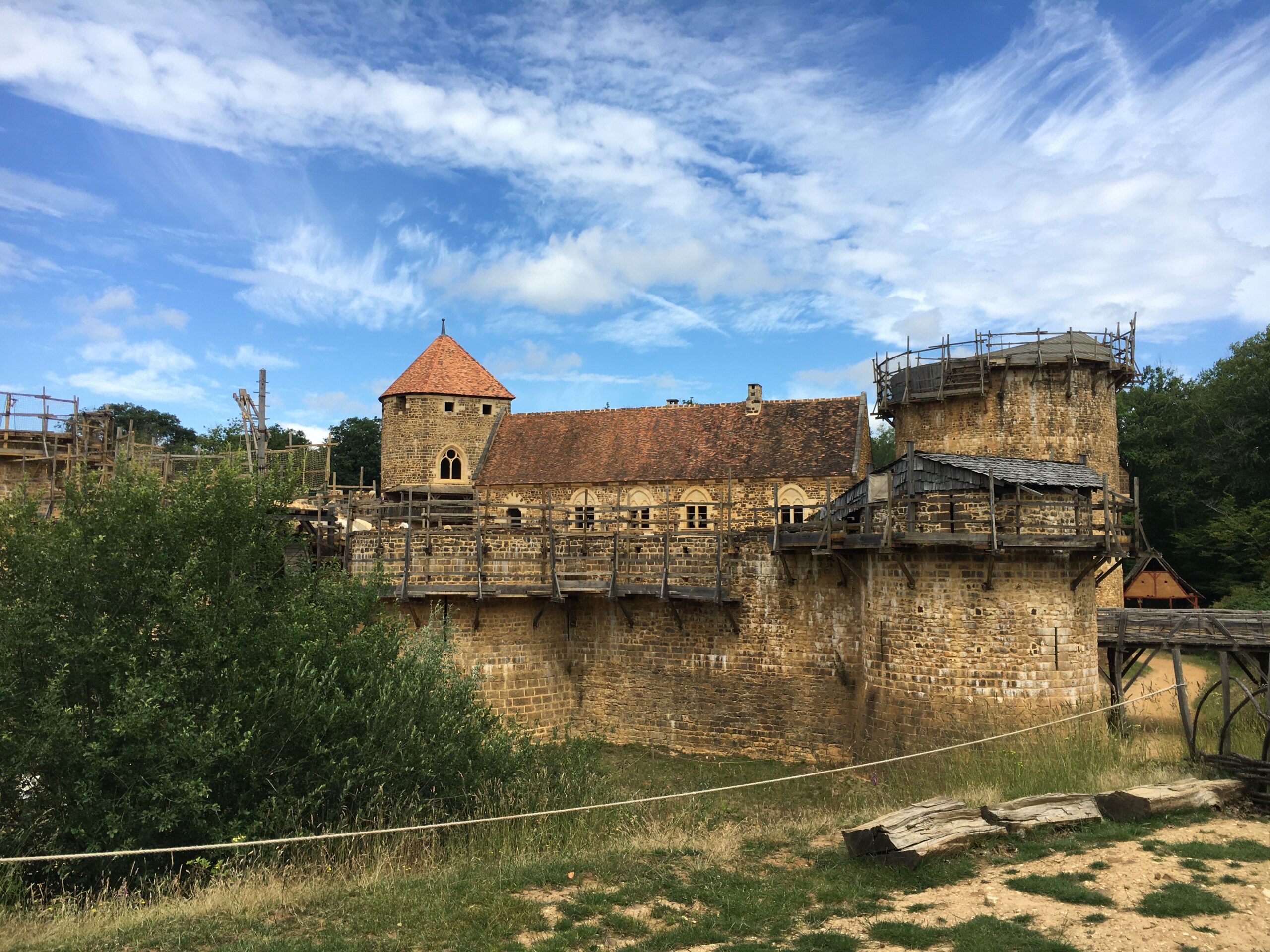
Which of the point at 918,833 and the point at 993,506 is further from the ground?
the point at 993,506

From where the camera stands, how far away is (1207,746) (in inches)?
520

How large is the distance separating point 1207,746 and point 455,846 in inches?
442

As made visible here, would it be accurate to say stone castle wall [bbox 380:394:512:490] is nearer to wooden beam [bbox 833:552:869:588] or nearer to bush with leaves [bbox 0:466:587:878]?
wooden beam [bbox 833:552:869:588]

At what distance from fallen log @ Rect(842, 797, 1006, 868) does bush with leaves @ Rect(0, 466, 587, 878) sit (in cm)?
470

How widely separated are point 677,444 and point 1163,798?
2131cm

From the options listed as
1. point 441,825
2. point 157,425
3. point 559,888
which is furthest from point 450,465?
point 157,425

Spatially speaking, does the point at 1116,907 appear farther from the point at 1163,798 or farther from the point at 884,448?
the point at 884,448

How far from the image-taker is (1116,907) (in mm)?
7461

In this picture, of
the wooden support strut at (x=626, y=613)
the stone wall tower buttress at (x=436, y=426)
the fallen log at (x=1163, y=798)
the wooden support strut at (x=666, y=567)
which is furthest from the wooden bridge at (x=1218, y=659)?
the stone wall tower buttress at (x=436, y=426)

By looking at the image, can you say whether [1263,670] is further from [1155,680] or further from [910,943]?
[910,943]

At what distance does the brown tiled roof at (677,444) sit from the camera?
91.9ft

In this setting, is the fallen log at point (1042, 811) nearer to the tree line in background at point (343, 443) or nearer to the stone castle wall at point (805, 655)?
the stone castle wall at point (805, 655)

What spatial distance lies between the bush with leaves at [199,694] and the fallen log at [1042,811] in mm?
5606

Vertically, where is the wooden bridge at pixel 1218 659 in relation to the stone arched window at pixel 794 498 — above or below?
below
